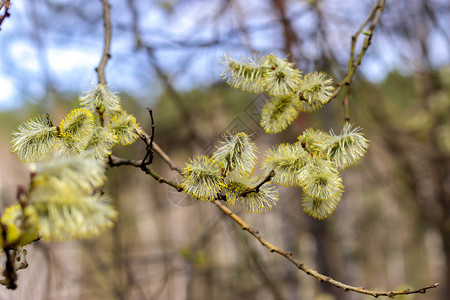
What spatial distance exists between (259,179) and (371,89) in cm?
285

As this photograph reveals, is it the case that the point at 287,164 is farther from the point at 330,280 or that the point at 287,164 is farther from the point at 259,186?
the point at 330,280

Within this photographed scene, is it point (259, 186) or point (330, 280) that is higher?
point (259, 186)

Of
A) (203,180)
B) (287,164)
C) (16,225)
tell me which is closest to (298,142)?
(287,164)

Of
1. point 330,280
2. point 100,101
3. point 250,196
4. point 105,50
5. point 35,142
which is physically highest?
point 105,50

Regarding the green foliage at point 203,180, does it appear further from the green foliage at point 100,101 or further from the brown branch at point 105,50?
the brown branch at point 105,50

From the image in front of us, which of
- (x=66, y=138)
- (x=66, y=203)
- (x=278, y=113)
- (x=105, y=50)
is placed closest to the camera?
(x=66, y=203)

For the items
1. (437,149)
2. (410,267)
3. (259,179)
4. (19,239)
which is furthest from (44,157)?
(410,267)

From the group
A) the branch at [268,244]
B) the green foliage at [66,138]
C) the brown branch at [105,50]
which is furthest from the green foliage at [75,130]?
the brown branch at [105,50]

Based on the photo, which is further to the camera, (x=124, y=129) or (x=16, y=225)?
(x=124, y=129)

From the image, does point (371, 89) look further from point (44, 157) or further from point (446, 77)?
point (44, 157)

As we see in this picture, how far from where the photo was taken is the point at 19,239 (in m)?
0.73

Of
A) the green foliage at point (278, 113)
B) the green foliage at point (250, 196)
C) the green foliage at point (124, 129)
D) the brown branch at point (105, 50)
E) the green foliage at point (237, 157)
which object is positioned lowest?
the green foliage at point (250, 196)

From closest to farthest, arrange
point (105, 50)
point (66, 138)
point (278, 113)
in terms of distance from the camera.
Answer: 1. point (66, 138)
2. point (278, 113)
3. point (105, 50)

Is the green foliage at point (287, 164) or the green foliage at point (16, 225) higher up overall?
the green foliage at point (287, 164)
